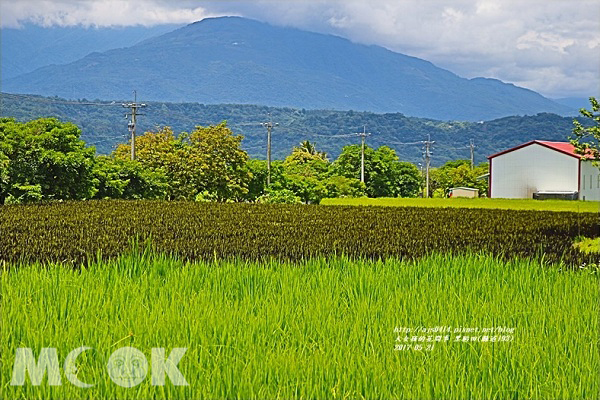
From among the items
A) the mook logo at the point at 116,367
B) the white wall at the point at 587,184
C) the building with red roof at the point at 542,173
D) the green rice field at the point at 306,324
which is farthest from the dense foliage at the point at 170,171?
the mook logo at the point at 116,367

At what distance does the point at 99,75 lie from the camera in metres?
166

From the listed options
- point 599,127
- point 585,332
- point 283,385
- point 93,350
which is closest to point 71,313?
point 93,350

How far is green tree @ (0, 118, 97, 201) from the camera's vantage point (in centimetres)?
1403

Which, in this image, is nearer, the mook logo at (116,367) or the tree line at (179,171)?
the mook logo at (116,367)

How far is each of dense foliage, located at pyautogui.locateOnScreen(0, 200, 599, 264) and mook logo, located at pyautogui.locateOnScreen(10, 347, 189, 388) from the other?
2.53m

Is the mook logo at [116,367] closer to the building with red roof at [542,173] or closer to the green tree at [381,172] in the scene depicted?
the building with red roof at [542,173]

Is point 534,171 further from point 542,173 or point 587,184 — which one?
point 587,184

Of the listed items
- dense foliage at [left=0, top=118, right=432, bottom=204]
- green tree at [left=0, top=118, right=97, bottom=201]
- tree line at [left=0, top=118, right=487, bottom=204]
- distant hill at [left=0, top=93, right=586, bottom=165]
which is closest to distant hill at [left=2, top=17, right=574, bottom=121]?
distant hill at [left=0, top=93, right=586, bottom=165]

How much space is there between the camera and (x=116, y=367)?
8.59 ft

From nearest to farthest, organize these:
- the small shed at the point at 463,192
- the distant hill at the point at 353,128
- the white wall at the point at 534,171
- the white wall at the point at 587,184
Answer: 1. the white wall at the point at 587,184
2. the white wall at the point at 534,171
3. the small shed at the point at 463,192
4. the distant hill at the point at 353,128

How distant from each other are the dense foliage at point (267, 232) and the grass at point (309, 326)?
1.24m

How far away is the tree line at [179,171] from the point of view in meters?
14.4

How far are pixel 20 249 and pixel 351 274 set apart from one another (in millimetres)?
2968

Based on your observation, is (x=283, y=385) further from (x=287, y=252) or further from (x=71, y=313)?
(x=287, y=252)
